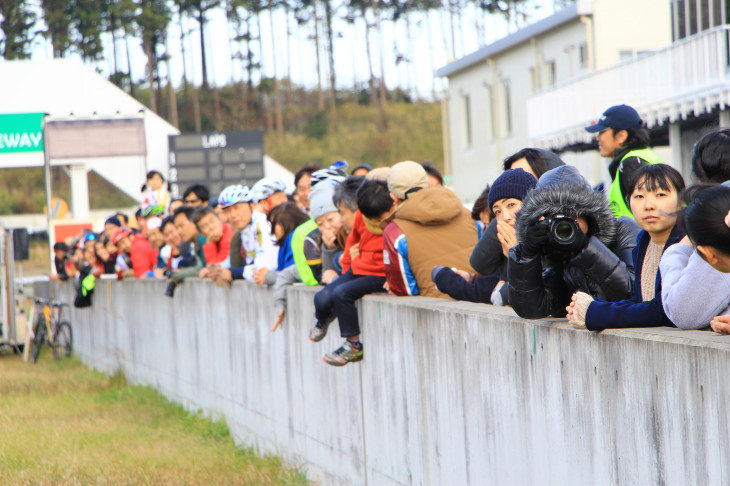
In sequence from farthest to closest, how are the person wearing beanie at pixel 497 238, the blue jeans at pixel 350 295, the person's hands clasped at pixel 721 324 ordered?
the blue jeans at pixel 350 295
the person wearing beanie at pixel 497 238
the person's hands clasped at pixel 721 324

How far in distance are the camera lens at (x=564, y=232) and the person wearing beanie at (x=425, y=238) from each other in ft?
8.06

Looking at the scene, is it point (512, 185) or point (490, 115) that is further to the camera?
point (490, 115)

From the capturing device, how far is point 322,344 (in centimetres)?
870

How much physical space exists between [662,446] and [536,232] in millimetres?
1055

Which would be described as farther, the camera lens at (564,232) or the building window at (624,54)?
the building window at (624,54)

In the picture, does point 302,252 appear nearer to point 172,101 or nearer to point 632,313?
point 632,313

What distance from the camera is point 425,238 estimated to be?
7.21 m

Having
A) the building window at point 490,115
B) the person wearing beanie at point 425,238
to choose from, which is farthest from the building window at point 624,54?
the person wearing beanie at point 425,238

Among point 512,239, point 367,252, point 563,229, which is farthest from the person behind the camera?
point 367,252

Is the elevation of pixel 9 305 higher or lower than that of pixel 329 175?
lower

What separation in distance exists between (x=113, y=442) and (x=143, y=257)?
6286 millimetres

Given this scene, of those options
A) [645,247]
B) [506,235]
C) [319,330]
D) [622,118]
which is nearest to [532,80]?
[319,330]

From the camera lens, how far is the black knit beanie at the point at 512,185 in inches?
235

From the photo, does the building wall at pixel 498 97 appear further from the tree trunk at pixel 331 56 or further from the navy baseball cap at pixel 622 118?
the tree trunk at pixel 331 56
